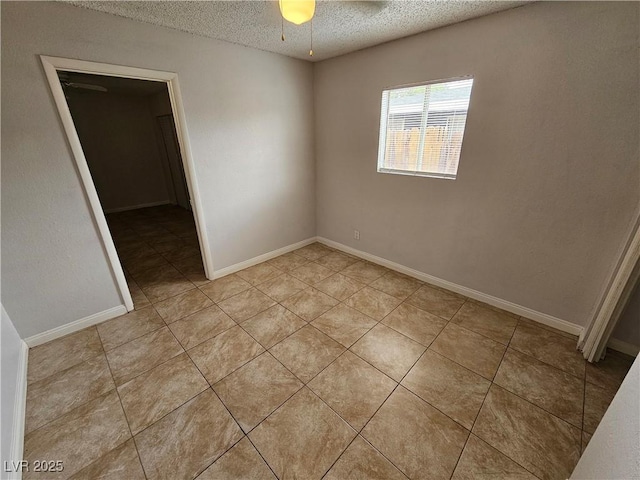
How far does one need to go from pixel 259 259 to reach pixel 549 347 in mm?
3016

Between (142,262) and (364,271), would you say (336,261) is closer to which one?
(364,271)

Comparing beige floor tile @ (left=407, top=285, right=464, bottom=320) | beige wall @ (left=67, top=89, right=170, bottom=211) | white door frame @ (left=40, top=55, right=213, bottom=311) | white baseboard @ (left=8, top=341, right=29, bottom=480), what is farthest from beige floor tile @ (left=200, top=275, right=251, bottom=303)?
beige wall @ (left=67, top=89, right=170, bottom=211)

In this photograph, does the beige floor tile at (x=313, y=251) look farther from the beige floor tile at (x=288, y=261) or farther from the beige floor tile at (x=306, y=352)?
the beige floor tile at (x=306, y=352)

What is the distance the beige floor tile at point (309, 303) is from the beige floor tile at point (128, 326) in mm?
1172

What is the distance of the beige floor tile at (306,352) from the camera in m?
1.83

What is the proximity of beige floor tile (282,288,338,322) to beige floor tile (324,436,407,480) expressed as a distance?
3.60 feet

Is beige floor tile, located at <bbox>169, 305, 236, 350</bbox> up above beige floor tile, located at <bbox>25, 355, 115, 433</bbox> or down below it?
above

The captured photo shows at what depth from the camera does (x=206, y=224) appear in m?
2.83

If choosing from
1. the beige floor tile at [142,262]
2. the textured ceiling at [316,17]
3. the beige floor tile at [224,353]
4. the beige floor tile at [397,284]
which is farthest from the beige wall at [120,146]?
the beige floor tile at [397,284]

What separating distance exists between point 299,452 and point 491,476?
940mm

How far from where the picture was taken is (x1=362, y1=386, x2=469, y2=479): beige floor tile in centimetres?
129

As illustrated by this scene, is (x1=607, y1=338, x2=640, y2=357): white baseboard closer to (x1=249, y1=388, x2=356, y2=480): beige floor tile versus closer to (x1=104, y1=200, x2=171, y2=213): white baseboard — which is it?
(x1=249, y1=388, x2=356, y2=480): beige floor tile

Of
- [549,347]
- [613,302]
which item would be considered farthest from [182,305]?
[613,302]

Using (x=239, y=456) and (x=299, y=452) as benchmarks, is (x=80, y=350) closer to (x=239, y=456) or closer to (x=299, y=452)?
(x=239, y=456)
